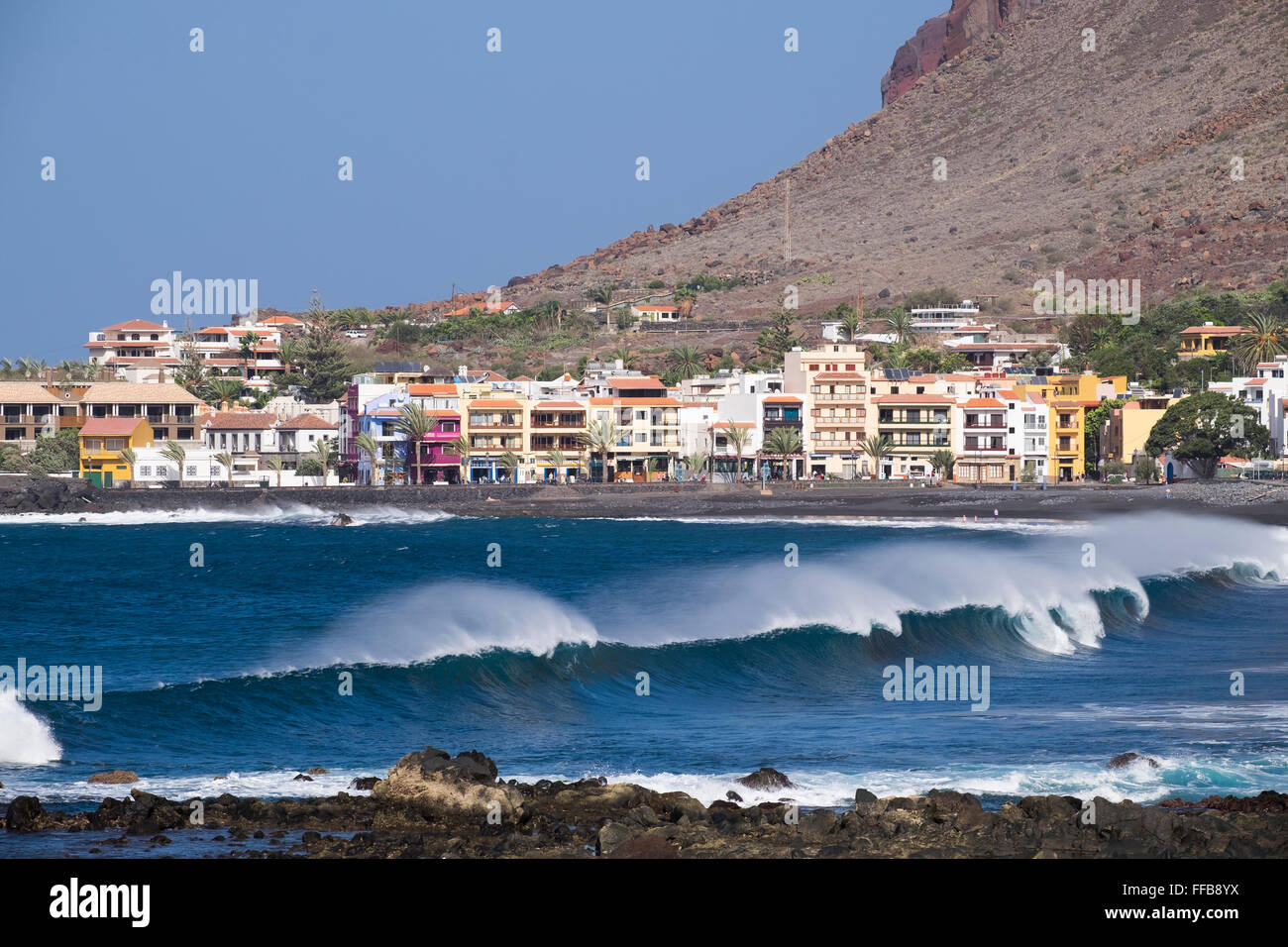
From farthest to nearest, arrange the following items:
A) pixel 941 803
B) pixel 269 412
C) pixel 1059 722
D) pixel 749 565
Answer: pixel 269 412 < pixel 749 565 < pixel 1059 722 < pixel 941 803

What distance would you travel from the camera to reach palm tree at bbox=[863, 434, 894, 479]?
9375 centimetres

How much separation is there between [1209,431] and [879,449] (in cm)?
1794

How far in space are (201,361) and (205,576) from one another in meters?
75.7

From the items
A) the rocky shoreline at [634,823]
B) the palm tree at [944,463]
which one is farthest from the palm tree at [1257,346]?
the rocky shoreline at [634,823]

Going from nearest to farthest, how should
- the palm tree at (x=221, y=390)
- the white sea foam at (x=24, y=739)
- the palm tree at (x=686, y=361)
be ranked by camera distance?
the white sea foam at (x=24, y=739) → the palm tree at (x=221, y=390) → the palm tree at (x=686, y=361)

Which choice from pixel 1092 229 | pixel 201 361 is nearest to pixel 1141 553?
pixel 201 361

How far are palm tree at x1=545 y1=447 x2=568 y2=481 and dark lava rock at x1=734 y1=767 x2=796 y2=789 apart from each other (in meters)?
75.8

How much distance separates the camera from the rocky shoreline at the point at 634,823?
14891 millimetres

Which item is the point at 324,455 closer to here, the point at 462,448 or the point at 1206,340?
the point at 462,448

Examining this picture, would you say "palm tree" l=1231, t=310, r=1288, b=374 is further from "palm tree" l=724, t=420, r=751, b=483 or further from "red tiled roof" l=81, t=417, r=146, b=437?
"red tiled roof" l=81, t=417, r=146, b=437

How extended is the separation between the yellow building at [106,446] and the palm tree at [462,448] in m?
18.0

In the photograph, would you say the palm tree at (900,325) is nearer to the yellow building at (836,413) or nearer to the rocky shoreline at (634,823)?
the yellow building at (836,413)
